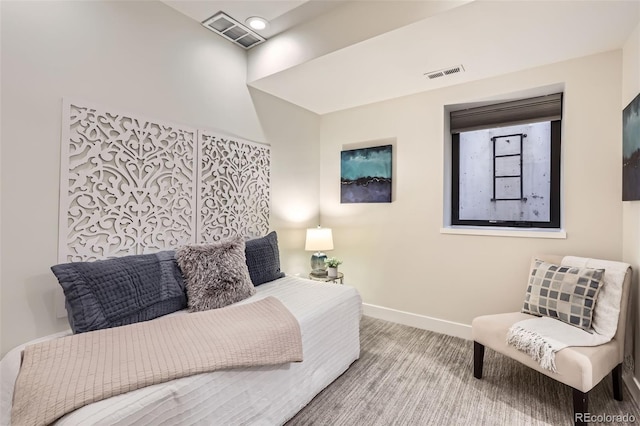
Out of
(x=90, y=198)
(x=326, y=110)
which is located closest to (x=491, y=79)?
(x=326, y=110)

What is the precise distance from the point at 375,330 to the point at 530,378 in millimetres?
1285

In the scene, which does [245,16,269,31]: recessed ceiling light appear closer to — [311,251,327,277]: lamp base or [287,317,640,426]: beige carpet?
[311,251,327,277]: lamp base

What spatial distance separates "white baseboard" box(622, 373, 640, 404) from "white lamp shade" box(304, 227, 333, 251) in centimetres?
242

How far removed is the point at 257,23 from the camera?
2406mm

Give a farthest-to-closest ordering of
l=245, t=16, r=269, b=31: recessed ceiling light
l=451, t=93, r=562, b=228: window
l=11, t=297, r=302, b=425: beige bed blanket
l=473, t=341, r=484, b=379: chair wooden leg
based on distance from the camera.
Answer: l=451, t=93, r=562, b=228: window, l=245, t=16, r=269, b=31: recessed ceiling light, l=473, t=341, r=484, b=379: chair wooden leg, l=11, t=297, r=302, b=425: beige bed blanket

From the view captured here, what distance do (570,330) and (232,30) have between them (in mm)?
3281

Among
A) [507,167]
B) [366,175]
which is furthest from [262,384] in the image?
[507,167]

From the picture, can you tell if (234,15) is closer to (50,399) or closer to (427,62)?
(427,62)

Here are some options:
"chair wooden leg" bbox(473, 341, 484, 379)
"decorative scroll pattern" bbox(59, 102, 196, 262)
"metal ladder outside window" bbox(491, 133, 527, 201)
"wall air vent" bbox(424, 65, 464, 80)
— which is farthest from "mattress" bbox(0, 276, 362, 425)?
"wall air vent" bbox(424, 65, 464, 80)

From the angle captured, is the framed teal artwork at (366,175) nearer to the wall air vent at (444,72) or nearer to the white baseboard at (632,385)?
the wall air vent at (444,72)

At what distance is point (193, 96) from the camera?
2.42m

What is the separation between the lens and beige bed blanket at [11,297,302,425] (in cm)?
106

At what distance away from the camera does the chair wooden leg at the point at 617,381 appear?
1.81 m

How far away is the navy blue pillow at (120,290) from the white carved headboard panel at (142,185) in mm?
232
